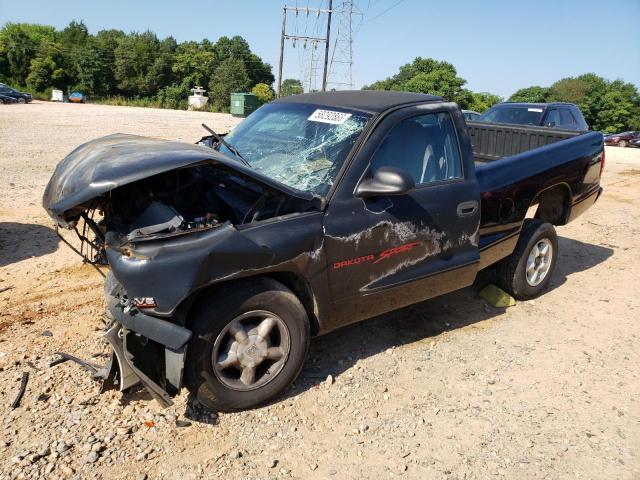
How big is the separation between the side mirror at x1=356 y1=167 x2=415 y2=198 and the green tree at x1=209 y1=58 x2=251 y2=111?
66.5 metres

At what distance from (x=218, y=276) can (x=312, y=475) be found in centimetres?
119

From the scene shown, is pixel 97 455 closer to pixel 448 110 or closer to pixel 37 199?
pixel 448 110

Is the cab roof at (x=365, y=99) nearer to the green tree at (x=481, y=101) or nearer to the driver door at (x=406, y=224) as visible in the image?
the driver door at (x=406, y=224)

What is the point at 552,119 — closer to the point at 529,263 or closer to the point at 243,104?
the point at 529,263

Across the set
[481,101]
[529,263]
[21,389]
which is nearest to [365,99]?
[529,263]

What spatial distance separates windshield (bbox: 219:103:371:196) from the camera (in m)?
3.45

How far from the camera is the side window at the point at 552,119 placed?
11.4m

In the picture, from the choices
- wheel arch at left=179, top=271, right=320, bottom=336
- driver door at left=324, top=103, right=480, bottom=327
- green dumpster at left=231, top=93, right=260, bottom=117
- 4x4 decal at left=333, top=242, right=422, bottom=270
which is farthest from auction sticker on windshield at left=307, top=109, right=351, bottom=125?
green dumpster at left=231, top=93, right=260, bottom=117

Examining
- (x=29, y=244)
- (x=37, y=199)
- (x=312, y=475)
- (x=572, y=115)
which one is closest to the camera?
(x=312, y=475)

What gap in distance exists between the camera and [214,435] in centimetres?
295

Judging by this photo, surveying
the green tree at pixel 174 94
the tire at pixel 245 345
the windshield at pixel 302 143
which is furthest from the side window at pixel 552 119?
the green tree at pixel 174 94

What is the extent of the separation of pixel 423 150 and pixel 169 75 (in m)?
75.4

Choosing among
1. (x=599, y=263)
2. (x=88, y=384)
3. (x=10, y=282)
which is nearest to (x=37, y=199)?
(x=10, y=282)

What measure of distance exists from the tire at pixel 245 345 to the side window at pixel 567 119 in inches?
419
